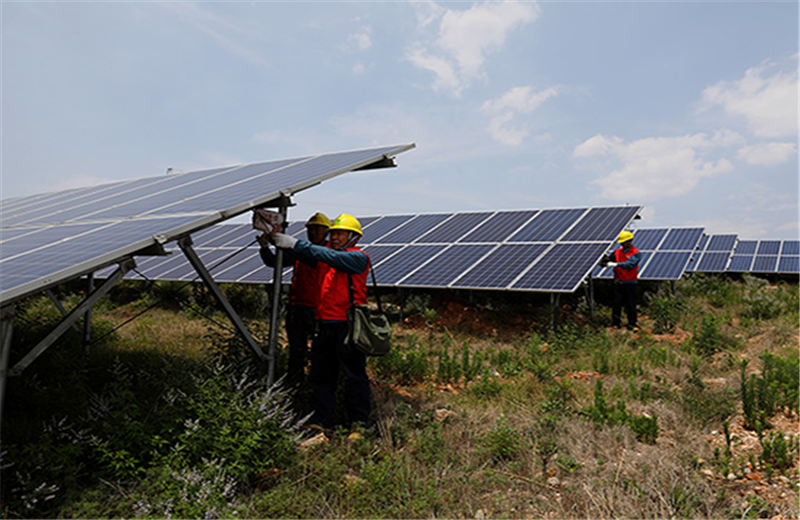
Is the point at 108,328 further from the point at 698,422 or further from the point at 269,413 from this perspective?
the point at 698,422

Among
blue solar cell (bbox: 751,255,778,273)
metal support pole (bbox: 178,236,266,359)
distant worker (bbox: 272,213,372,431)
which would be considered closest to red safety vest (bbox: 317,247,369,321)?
distant worker (bbox: 272,213,372,431)

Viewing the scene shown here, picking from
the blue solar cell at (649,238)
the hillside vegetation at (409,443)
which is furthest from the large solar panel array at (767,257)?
the hillside vegetation at (409,443)

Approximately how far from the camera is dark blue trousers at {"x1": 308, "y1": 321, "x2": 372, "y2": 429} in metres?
5.51

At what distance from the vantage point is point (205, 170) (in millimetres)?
9062

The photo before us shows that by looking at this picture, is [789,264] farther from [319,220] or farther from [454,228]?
[319,220]

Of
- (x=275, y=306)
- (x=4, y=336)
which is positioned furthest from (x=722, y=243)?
(x=4, y=336)

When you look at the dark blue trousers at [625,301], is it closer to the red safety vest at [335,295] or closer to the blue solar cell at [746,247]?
the red safety vest at [335,295]

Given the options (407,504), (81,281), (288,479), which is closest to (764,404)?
(407,504)

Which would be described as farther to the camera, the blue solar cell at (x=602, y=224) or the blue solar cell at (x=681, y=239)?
the blue solar cell at (x=681, y=239)

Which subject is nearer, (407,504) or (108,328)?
(407,504)

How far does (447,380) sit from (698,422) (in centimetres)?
322

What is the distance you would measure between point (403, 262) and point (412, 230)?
2983mm

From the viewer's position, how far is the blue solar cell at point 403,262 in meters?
12.2

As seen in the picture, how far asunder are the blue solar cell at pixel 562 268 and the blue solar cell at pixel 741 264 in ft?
46.4
